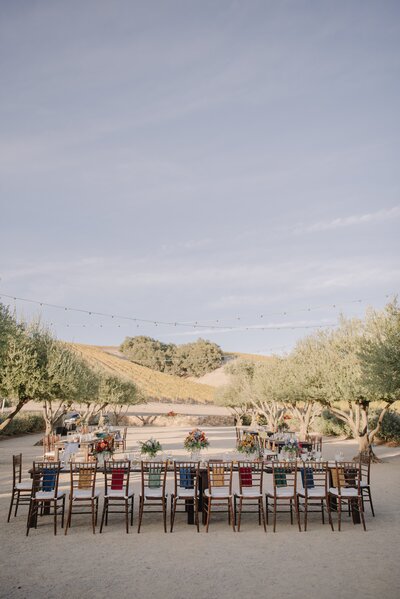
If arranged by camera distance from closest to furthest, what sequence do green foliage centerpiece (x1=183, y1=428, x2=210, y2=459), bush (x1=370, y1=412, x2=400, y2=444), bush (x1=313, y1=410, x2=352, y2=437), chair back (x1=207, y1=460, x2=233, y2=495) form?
chair back (x1=207, y1=460, x2=233, y2=495) → green foliage centerpiece (x1=183, y1=428, x2=210, y2=459) → bush (x1=370, y1=412, x2=400, y2=444) → bush (x1=313, y1=410, x2=352, y2=437)

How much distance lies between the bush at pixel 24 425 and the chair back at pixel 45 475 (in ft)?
75.5

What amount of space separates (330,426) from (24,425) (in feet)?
69.6

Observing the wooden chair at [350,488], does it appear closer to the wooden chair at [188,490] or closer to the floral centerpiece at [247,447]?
the floral centerpiece at [247,447]

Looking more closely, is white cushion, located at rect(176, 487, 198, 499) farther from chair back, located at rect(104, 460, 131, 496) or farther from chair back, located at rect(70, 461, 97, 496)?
chair back, located at rect(70, 461, 97, 496)

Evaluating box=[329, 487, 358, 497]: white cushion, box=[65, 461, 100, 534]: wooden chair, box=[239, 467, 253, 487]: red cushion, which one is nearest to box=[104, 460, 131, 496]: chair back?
box=[65, 461, 100, 534]: wooden chair

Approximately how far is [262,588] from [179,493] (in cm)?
327

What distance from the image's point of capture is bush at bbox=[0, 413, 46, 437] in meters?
30.2

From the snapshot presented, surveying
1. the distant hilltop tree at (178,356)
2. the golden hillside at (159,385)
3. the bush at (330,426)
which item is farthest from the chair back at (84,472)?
the distant hilltop tree at (178,356)

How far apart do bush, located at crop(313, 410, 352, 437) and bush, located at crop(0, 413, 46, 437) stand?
2060 centimetres

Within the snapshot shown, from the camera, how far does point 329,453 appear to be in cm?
2023

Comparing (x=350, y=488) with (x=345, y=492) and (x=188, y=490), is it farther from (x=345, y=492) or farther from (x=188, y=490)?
(x=188, y=490)

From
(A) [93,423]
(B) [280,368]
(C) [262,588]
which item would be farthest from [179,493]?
(A) [93,423]

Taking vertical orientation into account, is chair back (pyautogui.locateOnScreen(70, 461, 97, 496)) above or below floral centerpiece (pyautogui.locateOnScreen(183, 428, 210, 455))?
below

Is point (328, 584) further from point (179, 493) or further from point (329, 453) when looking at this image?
point (329, 453)
